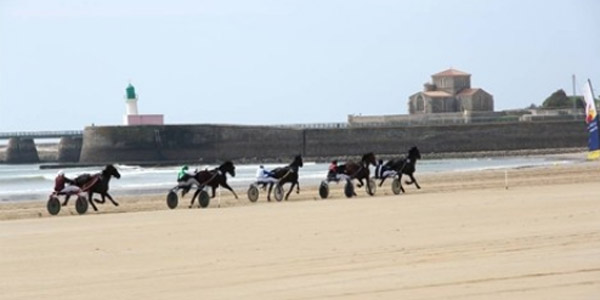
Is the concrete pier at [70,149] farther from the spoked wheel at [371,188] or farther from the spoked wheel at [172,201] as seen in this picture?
the spoked wheel at [172,201]

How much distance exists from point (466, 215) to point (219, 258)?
512 centimetres

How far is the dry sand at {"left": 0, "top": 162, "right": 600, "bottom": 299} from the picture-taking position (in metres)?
9.23

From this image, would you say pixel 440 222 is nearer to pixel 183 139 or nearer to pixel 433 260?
pixel 433 260

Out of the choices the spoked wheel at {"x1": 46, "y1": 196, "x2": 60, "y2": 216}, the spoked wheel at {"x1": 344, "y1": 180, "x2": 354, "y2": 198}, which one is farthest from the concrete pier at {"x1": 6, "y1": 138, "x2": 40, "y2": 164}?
the spoked wheel at {"x1": 46, "y1": 196, "x2": 60, "y2": 216}

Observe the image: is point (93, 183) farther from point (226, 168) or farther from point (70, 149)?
point (70, 149)

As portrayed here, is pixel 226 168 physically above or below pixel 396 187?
above

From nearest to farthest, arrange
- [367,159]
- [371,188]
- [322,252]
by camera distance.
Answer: [322,252]
[371,188]
[367,159]

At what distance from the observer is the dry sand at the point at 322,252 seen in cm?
923

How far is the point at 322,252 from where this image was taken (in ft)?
38.4

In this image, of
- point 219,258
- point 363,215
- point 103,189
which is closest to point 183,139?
point 103,189

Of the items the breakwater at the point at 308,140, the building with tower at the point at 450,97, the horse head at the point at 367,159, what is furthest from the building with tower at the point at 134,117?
the horse head at the point at 367,159

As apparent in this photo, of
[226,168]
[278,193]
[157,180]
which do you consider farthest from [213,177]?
[157,180]

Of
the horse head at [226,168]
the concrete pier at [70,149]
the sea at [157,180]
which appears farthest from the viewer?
the concrete pier at [70,149]

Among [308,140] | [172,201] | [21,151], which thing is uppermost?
[21,151]
